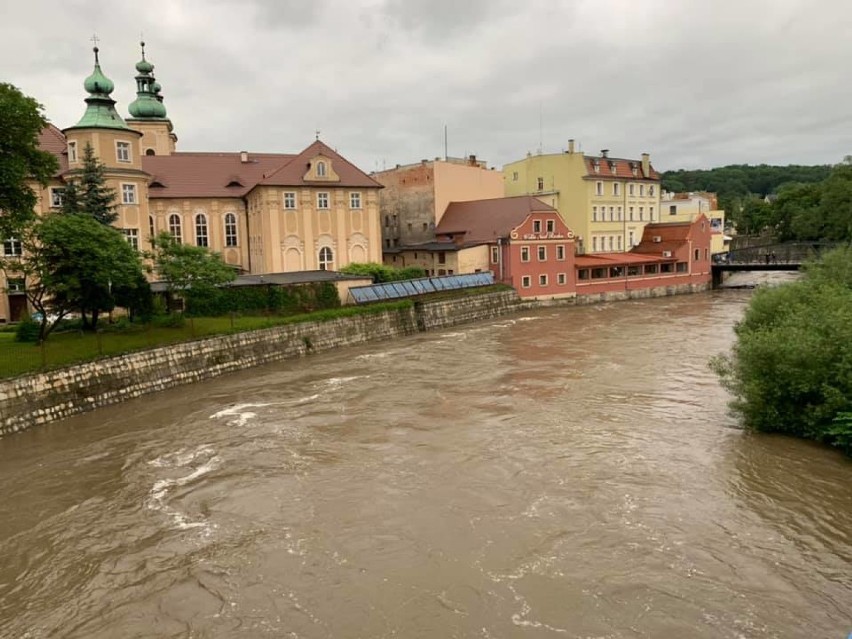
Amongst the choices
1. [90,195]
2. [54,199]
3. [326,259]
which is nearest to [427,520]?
[90,195]

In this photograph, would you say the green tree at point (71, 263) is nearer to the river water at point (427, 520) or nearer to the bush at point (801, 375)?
the river water at point (427, 520)

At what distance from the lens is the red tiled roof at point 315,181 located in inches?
1506

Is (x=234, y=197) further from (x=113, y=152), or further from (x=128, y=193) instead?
(x=113, y=152)

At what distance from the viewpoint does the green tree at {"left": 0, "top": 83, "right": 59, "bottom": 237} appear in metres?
20.2

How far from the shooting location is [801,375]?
49.0 ft

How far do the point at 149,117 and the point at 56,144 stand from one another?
14384mm

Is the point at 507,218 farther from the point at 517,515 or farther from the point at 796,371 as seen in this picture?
the point at 517,515

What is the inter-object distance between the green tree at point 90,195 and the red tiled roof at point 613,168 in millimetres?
33802

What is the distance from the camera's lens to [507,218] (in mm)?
44094

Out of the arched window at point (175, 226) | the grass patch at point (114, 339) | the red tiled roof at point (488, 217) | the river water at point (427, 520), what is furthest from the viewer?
the red tiled roof at point (488, 217)

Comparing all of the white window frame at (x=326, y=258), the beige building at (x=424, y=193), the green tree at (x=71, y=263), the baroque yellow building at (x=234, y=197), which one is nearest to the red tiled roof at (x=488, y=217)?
the beige building at (x=424, y=193)

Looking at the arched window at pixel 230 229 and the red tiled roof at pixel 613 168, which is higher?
the red tiled roof at pixel 613 168

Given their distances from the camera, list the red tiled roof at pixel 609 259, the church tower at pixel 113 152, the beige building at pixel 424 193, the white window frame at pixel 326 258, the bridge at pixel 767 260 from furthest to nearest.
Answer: the bridge at pixel 767 260 < the beige building at pixel 424 193 < the red tiled roof at pixel 609 259 < the white window frame at pixel 326 258 < the church tower at pixel 113 152

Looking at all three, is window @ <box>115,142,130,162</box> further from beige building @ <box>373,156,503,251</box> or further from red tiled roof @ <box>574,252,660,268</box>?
red tiled roof @ <box>574,252,660,268</box>
